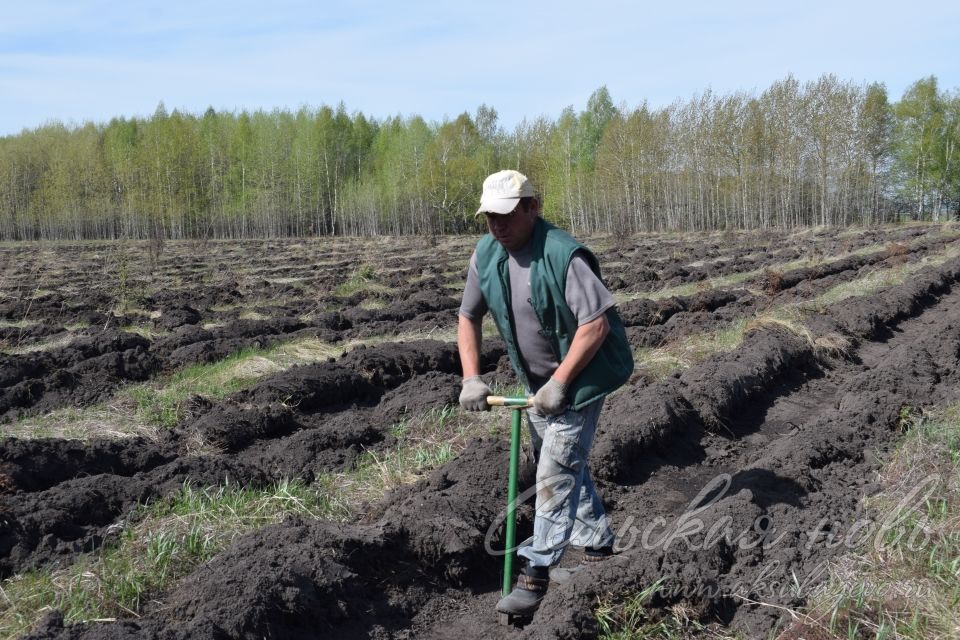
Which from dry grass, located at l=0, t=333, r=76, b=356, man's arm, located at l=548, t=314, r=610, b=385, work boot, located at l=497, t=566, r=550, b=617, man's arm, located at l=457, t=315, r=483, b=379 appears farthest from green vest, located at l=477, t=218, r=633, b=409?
dry grass, located at l=0, t=333, r=76, b=356

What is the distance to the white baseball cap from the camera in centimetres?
361

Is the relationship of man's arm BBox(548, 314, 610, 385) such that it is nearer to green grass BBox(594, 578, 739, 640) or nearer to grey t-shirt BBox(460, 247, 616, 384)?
grey t-shirt BBox(460, 247, 616, 384)

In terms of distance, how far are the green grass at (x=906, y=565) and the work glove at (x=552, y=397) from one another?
1.41 metres

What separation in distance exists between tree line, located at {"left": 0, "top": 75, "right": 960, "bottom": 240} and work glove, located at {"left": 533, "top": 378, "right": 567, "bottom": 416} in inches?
1778

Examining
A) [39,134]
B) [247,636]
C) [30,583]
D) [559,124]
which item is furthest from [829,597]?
[39,134]

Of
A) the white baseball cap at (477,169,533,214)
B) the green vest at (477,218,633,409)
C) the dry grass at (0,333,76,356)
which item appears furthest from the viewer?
the dry grass at (0,333,76,356)

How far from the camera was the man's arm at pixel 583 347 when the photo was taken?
3.65 meters

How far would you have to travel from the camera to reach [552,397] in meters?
3.71

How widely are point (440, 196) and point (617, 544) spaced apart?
50512mm

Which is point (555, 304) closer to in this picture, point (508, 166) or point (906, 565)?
point (906, 565)

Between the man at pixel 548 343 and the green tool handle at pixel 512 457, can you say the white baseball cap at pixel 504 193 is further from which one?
the green tool handle at pixel 512 457

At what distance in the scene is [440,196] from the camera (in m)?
54.3

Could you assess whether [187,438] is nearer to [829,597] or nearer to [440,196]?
[829,597]

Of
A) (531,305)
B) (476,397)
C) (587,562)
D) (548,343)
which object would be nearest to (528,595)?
(587,562)
